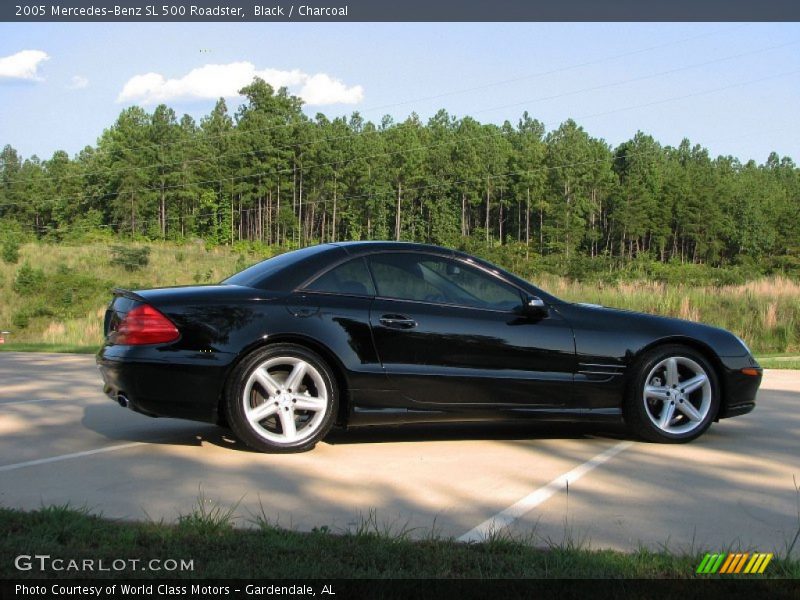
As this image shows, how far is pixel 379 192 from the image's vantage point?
91.4 meters

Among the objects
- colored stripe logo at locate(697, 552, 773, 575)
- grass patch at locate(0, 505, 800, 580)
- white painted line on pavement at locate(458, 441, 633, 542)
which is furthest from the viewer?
white painted line on pavement at locate(458, 441, 633, 542)

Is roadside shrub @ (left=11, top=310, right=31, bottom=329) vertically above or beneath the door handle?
beneath

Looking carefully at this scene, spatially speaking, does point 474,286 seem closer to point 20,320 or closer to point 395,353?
point 395,353

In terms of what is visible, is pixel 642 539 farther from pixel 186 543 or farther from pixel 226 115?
pixel 226 115

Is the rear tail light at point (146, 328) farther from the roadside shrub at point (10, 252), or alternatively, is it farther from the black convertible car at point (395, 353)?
the roadside shrub at point (10, 252)

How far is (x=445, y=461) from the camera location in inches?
237

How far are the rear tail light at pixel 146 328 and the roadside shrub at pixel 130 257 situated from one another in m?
48.7

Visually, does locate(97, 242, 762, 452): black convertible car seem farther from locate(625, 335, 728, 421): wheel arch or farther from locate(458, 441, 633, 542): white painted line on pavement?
locate(458, 441, 633, 542): white painted line on pavement

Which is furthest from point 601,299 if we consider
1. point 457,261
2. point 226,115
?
point 226,115

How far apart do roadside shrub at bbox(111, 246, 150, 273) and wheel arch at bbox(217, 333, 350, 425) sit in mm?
49023

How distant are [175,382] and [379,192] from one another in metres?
86.0

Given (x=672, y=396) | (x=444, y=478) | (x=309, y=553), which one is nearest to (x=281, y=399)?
(x=444, y=478)

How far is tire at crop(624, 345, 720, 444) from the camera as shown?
6.79m

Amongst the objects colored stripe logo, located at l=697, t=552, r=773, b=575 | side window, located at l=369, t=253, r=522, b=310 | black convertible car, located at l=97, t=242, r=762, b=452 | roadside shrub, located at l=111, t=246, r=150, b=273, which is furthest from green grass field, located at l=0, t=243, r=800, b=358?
colored stripe logo, located at l=697, t=552, r=773, b=575
